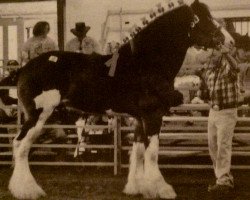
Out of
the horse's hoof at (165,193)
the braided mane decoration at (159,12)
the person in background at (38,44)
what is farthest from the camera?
the person in background at (38,44)

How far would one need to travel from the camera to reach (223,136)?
7.51m

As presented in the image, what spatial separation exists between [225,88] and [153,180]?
5.10 ft

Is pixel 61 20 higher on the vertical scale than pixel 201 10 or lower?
higher

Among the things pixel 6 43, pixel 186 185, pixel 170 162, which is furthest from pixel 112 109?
pixel 6 43

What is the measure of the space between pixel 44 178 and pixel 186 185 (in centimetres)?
220

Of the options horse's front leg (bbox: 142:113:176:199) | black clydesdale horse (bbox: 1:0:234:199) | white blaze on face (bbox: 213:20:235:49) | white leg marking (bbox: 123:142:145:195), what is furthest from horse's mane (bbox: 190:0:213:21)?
white leg marking (bbox: 123:142:145:195)

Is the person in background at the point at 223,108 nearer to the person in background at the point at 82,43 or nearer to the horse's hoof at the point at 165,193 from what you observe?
the horse's hoof at the point at 165,193

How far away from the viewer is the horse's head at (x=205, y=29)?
7.29m

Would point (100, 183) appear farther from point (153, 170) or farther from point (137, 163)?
point (153, 170)

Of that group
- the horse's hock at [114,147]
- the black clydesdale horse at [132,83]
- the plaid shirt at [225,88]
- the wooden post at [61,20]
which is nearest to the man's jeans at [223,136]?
the plaid shirt at [225,88]

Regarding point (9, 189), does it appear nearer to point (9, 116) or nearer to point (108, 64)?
point (108, 64)

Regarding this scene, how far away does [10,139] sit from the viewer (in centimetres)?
1027

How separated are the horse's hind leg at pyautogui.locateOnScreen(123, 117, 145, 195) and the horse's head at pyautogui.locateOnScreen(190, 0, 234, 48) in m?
1.31

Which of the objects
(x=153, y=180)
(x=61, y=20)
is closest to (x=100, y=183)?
(x=153, y=180)
